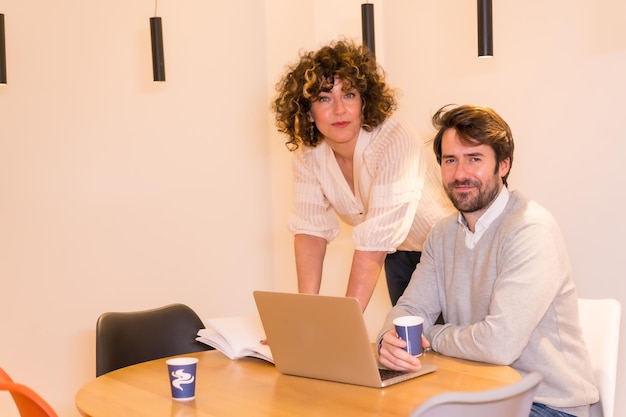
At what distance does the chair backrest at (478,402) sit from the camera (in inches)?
50.1

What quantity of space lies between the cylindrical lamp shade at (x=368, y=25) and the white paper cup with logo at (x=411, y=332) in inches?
74.1

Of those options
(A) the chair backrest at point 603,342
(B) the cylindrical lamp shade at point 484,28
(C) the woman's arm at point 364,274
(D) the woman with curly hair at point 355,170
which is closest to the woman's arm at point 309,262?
(D) the woman with curly hair at point 355,170

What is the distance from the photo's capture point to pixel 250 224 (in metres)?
4.43

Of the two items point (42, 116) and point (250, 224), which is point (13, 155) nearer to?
point (42, 116)

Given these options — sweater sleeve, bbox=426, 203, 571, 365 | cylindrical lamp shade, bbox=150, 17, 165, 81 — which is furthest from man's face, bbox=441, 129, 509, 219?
cylindrical lamp shade, bbox=150, 17, 165, 81

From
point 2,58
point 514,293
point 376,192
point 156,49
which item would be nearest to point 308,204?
point 376,192

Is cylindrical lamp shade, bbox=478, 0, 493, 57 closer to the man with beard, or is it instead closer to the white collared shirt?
the man with beard

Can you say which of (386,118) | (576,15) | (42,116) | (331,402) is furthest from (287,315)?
(42,116)

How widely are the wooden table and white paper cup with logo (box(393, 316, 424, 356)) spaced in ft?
0.26

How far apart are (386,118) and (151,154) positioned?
1688 mm

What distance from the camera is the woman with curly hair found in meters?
2.52

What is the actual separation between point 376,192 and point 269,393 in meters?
0.89

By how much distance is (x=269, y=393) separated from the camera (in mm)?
1887

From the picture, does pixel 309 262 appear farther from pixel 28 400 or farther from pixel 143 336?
pixel 28 400
